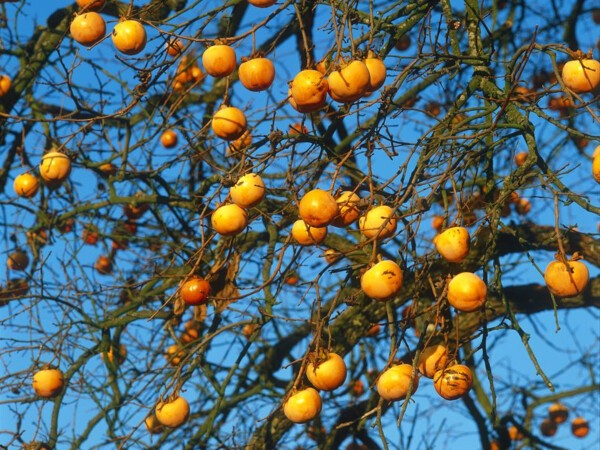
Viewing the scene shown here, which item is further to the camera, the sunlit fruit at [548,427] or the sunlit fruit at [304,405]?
the sunlit fruit at [548,427]

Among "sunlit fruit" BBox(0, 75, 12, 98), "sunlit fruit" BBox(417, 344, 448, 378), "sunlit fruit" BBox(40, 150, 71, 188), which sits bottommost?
"sunlit fruit" BBox(417, 344, 448, 378)

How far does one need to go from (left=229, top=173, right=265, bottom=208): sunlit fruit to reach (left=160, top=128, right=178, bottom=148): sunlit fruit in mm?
2399

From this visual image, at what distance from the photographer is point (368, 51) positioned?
224cm

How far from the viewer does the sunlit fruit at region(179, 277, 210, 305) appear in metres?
2.81

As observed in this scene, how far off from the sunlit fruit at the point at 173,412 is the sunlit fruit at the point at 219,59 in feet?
3.83

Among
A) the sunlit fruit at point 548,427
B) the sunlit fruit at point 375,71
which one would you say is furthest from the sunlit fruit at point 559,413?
the sunlit fruit at point 375,71

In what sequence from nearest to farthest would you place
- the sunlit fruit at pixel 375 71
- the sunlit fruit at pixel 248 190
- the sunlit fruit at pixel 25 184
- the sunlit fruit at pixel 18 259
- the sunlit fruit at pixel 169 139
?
the sunlit fruit at pixel 375 71 < the sunlit fruit at pixel 248 190 < the sunlit fruit at pixel 25 184 < the sunlit fruit at pixel 18 259 < the sunlit fruit at pixel 169 139

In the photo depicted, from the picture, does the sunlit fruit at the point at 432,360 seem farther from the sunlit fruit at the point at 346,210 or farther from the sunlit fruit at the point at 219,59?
the sunlit fruit at the point at 219,59

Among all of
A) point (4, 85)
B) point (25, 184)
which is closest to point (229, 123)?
point (25, 184)

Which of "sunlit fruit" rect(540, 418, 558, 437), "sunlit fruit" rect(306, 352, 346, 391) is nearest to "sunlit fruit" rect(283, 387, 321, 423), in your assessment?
"sunlit fruit" rect(306, 352, 346, 391)

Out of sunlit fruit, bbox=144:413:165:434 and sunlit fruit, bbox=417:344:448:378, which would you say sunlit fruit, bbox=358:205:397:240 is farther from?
sunlit fruit, bbox=144:413:165:434

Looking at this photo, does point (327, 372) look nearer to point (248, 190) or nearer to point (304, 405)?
point (304, 405)

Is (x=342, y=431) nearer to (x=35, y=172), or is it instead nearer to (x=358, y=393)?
(x=358, y=393)

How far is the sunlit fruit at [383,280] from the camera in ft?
6.69
